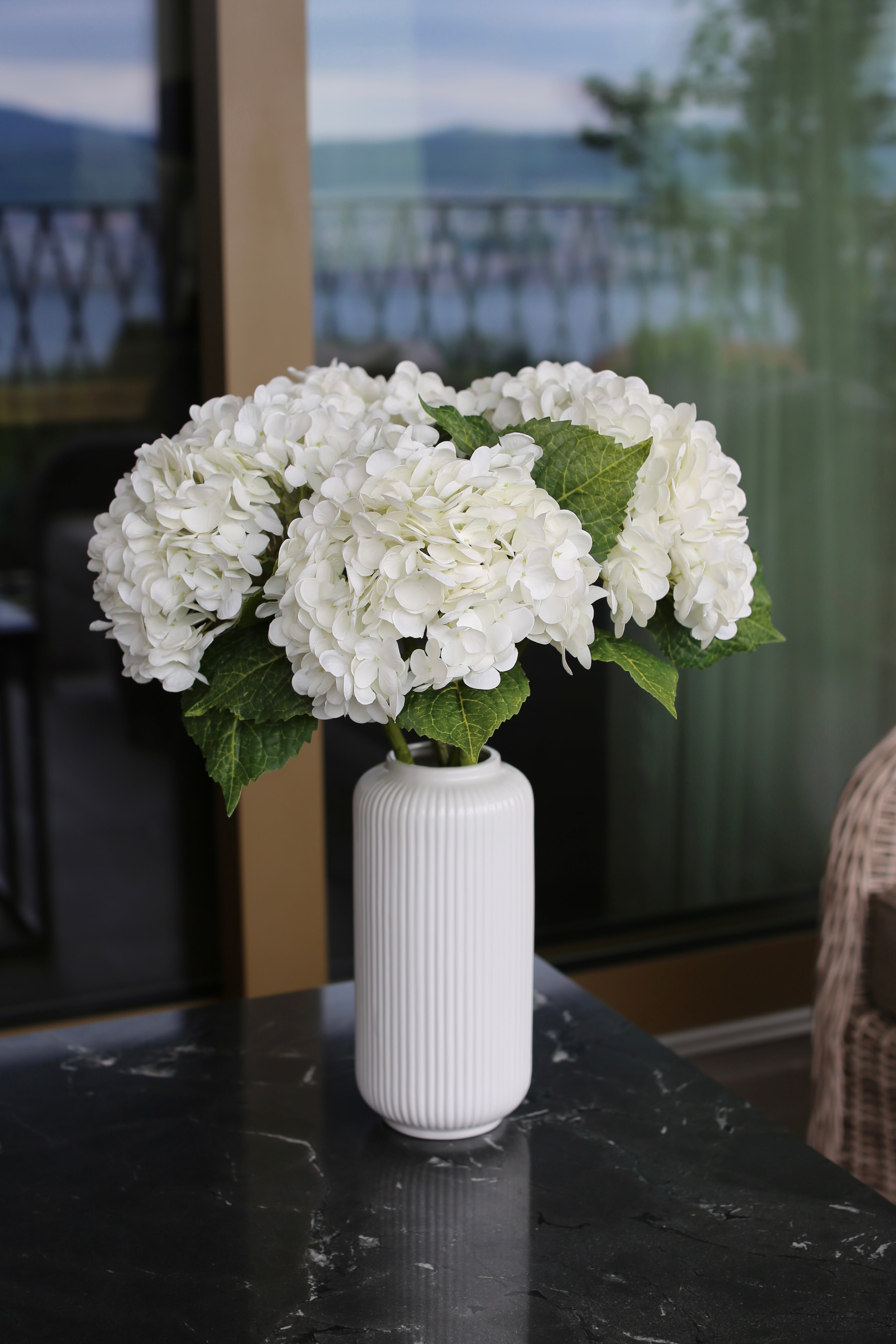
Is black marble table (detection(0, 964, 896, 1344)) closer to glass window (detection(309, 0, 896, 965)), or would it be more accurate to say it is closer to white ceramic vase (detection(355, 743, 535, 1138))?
white ceramic vase (detection(355, 743, 535, 1138))

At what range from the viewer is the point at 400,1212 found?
1004mm

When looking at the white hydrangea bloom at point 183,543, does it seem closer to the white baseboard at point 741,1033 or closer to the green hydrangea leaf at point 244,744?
the green hydrangea leaf at point 244,744

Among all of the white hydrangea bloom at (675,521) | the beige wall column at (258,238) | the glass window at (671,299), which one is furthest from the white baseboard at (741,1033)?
the white hydrangea bloom at (675,521)

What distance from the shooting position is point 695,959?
237 centimetres

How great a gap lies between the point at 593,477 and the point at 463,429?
0.35 ft

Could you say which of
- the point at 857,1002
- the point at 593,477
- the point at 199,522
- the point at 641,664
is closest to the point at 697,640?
the point at 641,664

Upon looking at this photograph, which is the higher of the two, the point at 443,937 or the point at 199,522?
the point at 199,522

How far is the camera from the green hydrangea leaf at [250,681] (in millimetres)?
969

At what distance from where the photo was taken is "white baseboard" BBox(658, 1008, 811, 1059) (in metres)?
2.38

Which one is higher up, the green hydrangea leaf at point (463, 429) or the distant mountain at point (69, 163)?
A: the distant mountain at point (69, 163)

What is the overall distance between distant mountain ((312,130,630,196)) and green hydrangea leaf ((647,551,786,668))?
1142 mm

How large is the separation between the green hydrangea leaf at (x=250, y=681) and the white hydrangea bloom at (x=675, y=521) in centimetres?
26

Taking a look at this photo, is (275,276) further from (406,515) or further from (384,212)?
(406,515)

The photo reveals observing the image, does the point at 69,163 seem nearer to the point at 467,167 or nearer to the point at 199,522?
Answer: the point at 467,167
